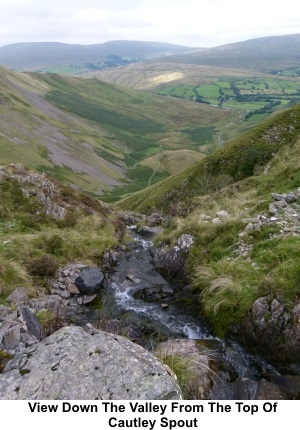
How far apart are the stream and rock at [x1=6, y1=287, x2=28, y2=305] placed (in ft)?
13.4

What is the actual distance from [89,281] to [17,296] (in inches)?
210

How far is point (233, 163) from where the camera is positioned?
56.7 meters

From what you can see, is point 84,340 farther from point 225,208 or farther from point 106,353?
point 225,208

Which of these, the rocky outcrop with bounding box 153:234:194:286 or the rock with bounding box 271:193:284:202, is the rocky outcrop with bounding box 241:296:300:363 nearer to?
the rocky outcrop with bounding box 153:234:194:286

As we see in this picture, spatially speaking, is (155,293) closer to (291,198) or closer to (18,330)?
(18,330)

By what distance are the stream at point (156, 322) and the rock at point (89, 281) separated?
822mm

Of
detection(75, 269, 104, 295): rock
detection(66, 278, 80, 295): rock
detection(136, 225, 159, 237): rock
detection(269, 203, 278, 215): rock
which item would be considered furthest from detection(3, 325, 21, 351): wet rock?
detection(136, 225, 159, 237): rock

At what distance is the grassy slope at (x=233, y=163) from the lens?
54469 millimetres

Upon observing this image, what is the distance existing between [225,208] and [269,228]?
869cm

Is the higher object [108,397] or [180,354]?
[108,397]

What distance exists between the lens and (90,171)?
6161 inches

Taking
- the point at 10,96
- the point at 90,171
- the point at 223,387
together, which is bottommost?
the point at 90,171

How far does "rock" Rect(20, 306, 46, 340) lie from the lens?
51.8 ft

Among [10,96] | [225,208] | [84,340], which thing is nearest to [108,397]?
[84,340]
